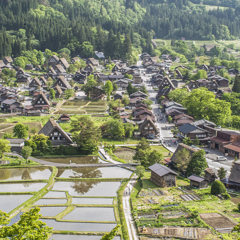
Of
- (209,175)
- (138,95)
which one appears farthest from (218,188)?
(138,95)

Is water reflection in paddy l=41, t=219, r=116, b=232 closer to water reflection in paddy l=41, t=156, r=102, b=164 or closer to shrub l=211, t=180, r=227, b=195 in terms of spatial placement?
shrub l=211, t=180, r=227, b=195

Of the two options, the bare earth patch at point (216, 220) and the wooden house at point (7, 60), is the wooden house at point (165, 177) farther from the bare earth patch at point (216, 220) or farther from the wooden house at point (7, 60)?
the wooden house at point (7, 60)

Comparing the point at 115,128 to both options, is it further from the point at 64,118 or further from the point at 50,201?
the point at 50,201

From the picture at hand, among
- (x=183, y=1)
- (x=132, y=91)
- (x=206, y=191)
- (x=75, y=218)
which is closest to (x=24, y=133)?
(x=75, y=218)

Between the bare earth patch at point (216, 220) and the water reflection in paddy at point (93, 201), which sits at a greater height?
the bare earth patch at point (216, 220)

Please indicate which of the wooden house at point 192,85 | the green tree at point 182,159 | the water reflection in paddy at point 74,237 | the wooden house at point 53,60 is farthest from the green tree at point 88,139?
the wooden house at point 53,60

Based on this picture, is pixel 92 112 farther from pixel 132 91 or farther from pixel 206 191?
pixel 206 191

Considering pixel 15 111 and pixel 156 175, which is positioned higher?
pixel 156 175
